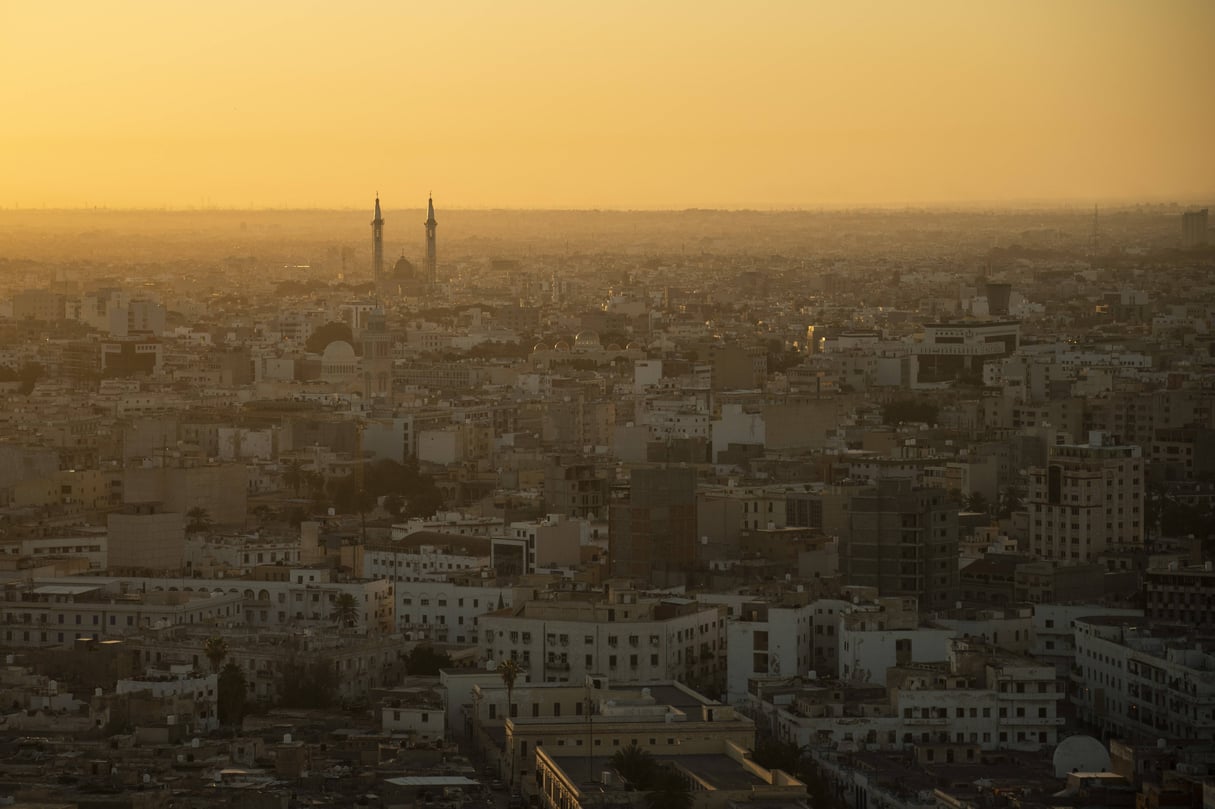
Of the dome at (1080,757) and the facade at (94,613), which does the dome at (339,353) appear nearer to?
the facade at (94,613)

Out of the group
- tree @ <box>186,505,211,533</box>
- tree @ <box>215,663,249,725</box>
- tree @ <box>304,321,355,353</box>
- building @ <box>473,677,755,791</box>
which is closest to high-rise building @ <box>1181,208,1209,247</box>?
tree @ <box>304,321,355,353</box>

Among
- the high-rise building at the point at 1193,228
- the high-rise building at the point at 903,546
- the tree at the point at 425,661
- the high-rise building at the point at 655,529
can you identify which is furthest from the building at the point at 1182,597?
the high-rise building at the point at 1193,228

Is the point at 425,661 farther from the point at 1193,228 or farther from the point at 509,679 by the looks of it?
the point at 1193,228

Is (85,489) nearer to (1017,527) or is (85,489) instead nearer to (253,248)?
(1017,527)

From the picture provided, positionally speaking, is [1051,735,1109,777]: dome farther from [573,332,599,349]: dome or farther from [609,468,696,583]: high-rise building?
[573,332,599,349]: dome

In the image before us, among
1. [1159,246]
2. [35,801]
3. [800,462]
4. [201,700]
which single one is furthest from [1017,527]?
[1159,246]
